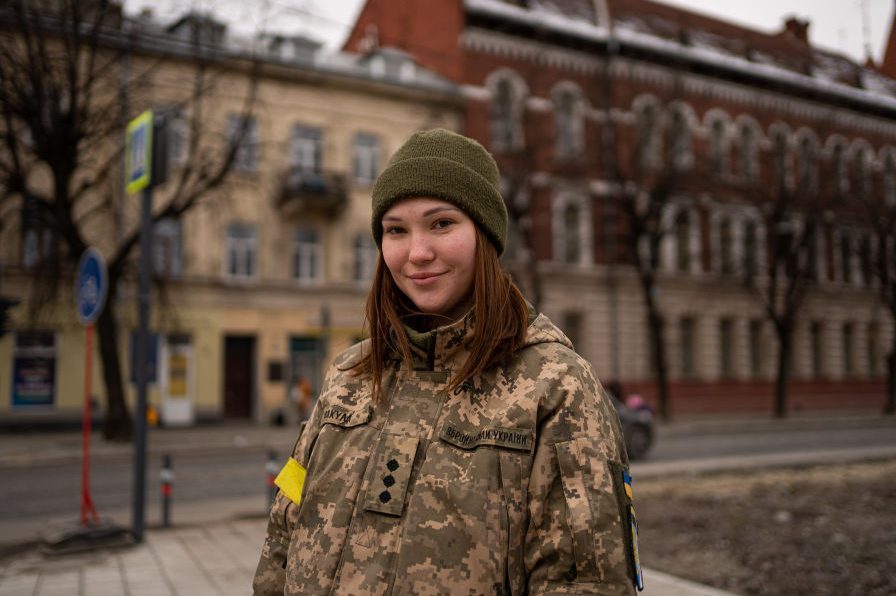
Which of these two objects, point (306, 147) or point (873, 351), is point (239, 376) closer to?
point (306, 147)

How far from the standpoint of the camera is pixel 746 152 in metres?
27.5

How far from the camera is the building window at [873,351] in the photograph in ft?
29.9

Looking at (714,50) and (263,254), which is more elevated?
(714,50)

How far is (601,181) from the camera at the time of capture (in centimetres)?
3141

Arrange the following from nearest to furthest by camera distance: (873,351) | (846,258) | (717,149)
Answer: (846,258)
(873,351)
(717,149)

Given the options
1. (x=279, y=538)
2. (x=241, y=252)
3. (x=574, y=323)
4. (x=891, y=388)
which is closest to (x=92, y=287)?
(x=279, y=538)

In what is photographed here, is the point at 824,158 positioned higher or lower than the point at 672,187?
lower

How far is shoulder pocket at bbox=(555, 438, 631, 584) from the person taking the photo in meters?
1.61

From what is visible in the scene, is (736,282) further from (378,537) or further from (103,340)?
(378,537)

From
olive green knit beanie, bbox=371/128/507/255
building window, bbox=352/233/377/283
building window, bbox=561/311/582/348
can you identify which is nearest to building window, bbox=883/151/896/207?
olive green knit beanie, bbox=371/128/507/255

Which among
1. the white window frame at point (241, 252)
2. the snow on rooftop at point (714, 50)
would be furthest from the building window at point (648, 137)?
the white window frame at point (241, 252)

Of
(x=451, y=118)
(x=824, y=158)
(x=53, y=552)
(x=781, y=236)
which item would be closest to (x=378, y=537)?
(x=53, y=552)

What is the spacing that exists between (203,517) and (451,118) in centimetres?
2334

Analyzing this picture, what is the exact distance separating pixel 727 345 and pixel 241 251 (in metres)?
21.8
